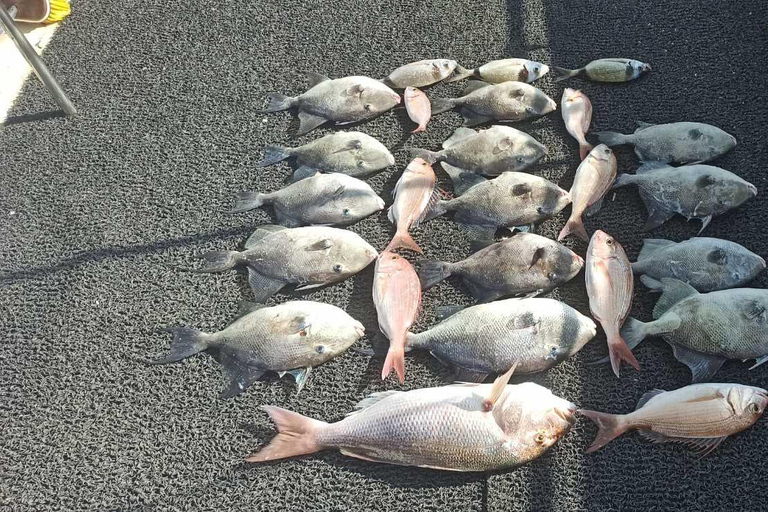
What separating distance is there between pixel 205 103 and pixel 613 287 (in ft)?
7.80

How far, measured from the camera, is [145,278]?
98.1 inches

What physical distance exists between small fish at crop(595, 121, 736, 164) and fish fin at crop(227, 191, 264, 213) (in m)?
1.77

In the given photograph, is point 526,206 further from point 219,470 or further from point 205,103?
point 205,103

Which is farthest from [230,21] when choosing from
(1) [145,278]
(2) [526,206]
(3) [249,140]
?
(2) [526,206]

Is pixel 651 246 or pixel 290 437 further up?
pixel 651 246

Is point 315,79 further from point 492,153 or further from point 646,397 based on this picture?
point 646,397

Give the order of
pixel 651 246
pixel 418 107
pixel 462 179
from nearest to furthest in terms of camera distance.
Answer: pixel 651 246
pixel 462 179
pixel 418 107

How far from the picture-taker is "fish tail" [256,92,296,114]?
3018 mm

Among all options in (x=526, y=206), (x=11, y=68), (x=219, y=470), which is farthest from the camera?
(x=11, y=68)

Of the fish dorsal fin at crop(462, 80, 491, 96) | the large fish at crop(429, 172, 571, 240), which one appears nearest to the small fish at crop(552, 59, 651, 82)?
A: the fish dorsal fin at crop(462, 80, 491, 96)

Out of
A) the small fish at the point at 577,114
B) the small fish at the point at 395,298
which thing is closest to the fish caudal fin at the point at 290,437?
the small fish at the point at 395,298

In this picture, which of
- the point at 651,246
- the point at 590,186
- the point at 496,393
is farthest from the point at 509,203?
the point at 496,393

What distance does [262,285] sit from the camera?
93.7 inches

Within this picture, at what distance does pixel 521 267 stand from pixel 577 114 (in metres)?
1.03
